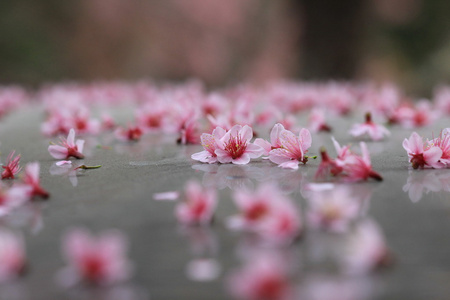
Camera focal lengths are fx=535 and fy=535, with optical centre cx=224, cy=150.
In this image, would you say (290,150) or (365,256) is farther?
(290,150)

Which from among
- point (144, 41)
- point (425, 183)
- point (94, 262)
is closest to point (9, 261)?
point (94, 262)

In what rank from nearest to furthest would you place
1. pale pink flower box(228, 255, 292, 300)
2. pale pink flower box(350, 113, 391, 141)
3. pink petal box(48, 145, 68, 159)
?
1. pale pink flower box(228, 255, 292, 300)
2. pink petal box(48, 145, 68, 159)
3. pale pink flower box(350, 113, 391, 141)

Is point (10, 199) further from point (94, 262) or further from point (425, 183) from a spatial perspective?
point (425, 183)

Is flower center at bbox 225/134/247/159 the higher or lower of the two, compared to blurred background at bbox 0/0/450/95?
lower

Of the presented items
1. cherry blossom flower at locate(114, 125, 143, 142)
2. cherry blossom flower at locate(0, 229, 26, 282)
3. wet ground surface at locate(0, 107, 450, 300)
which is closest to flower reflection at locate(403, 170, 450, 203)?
wet ground surface at locate(0, 107, 450, 300)

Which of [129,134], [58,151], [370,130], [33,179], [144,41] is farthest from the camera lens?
[144,41]

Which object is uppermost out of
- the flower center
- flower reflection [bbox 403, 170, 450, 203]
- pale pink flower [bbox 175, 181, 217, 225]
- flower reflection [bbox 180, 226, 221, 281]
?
the flower center

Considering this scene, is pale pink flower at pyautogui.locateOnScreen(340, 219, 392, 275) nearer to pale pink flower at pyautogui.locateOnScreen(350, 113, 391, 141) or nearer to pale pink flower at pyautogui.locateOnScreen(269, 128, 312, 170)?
pale pink flower at pyautogui.locateOnScreen(269, 128, 312, 170)

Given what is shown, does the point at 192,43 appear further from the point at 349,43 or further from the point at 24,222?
the point at 24,222
